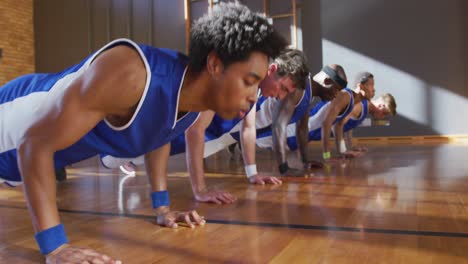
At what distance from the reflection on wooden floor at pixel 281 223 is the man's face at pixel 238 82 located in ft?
1.08

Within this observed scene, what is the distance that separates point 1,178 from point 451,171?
2.18 metres

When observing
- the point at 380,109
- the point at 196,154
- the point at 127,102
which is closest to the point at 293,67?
the point at 196,154

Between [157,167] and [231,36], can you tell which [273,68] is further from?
[231,36]

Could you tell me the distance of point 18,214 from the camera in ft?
4.81

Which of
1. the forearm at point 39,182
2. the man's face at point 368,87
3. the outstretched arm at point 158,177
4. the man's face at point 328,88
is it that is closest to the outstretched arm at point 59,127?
the forearm at point 39,182

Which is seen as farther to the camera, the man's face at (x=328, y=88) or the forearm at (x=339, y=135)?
the forearm at (x=339, y=135)

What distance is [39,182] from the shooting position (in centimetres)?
86

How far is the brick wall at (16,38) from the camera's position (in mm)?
7523

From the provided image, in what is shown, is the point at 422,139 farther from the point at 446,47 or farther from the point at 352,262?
the point at 352,262

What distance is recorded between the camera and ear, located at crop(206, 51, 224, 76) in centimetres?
96

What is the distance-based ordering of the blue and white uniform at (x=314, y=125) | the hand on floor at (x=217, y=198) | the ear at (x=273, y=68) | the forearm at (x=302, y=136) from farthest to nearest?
the blue and white uniform at (x=314, y=125)
the forearm at (x=302, y=136)
the ear at (x=273, y=68)
the hand on floor at (x=217, y=198)

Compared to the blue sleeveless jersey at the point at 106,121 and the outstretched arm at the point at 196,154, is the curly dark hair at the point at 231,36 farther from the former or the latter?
the outstretched arm at the point at 196,154

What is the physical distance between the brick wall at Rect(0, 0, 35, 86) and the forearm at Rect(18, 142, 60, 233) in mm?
7359

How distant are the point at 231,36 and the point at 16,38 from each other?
322 inches
